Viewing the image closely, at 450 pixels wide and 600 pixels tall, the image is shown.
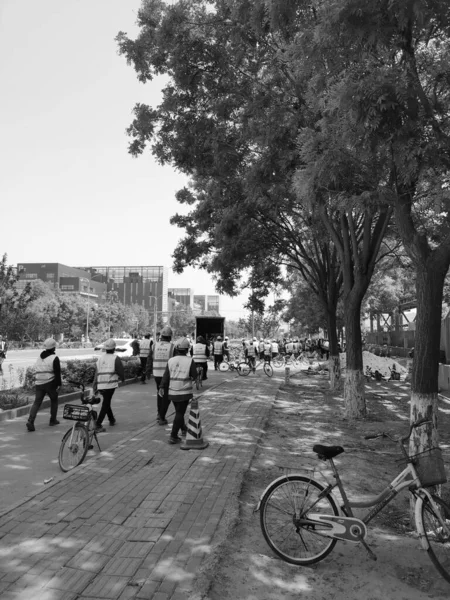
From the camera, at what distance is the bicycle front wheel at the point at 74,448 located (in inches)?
241

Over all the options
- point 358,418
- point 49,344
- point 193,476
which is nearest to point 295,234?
point 358,418

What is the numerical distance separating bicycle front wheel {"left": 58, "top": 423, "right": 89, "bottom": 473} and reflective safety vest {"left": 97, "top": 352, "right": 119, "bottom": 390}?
2.00 metres

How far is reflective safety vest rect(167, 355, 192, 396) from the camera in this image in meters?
7.43

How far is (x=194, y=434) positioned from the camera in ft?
23.4

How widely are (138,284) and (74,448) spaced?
13225cm

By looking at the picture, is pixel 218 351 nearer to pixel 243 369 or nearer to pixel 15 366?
pixel 243 369

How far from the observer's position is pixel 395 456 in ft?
24.7

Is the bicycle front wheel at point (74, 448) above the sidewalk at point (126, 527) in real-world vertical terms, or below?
above

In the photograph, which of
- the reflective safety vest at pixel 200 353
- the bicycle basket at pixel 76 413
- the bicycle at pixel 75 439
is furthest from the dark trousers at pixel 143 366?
the bicycle basket at pixel 76 413

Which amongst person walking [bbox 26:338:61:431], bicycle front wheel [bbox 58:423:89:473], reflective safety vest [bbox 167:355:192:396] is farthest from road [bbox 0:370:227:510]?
reflective safety vest [bbox 167:355:192:396]

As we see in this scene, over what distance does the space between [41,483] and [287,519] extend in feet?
10.7

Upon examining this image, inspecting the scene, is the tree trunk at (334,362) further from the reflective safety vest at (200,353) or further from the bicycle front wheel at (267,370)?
the bicycle front wheel at (267,370)

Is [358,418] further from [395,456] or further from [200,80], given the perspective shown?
[200,80]

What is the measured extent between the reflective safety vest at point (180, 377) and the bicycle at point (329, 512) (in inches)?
147
